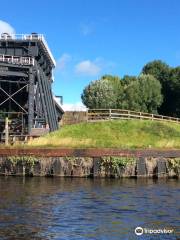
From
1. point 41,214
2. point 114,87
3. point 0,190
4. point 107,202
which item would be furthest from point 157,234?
point 114,87

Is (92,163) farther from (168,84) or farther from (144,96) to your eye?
(168,84)

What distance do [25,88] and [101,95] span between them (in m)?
48.3

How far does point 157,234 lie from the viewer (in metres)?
21.3

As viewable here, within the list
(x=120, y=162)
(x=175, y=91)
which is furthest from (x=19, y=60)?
(x=175, y=91)

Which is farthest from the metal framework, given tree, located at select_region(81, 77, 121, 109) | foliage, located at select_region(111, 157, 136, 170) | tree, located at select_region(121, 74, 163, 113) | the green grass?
tree, located at select_region(81, 77, 121, 109)

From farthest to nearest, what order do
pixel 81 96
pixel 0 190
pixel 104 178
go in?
pixel 81 96
pixel 104 178
pixel 0 190

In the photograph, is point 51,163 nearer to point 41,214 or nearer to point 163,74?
point 41,214

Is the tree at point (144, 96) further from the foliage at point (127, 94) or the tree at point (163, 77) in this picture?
the tree at point (163, 77)

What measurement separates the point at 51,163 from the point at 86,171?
3302mm

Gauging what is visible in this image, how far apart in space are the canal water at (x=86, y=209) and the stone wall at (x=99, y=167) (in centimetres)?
436

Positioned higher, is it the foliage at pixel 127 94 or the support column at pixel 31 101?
the foliage at pixel 127 94

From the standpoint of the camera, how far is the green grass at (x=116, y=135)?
54.1 meters

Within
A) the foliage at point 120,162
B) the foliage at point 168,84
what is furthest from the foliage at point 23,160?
the foliage at point 168,84

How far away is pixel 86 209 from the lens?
27547 mm
